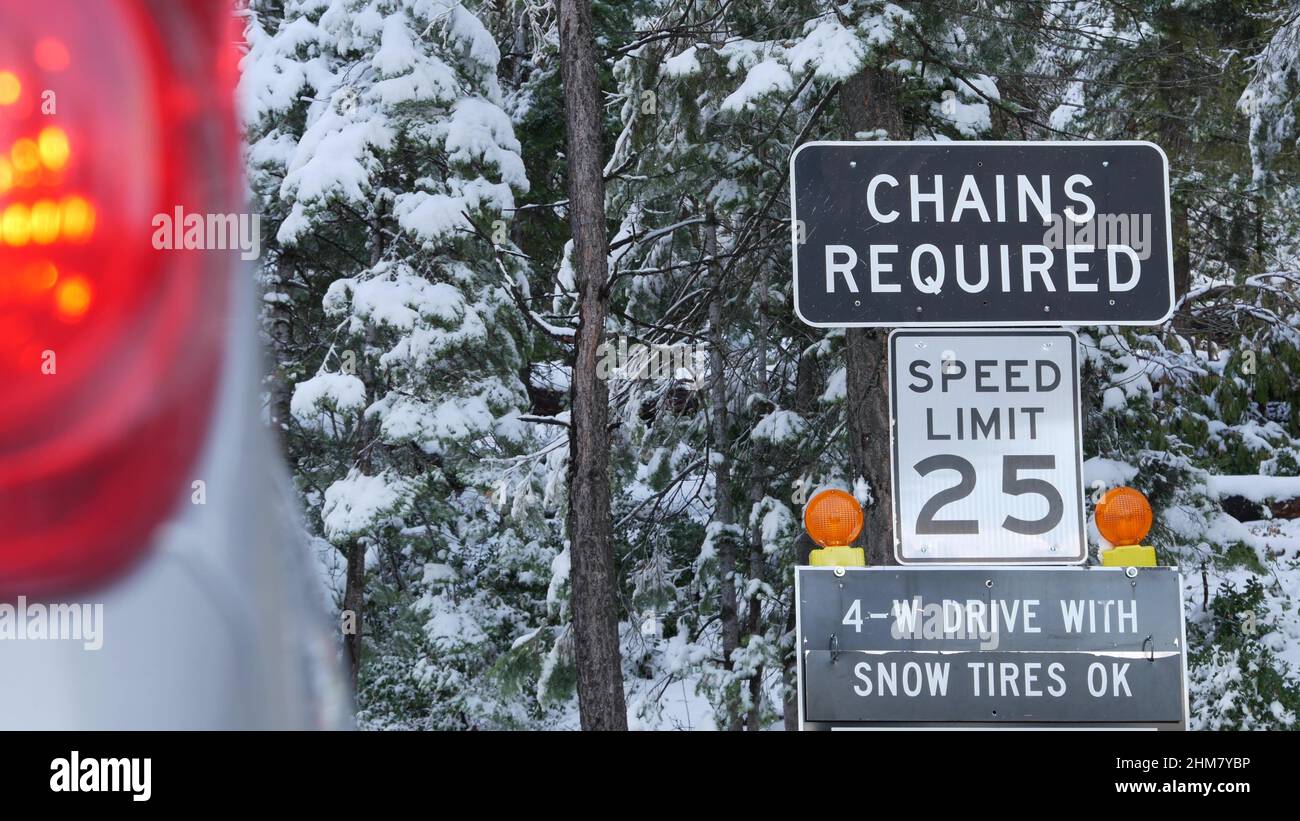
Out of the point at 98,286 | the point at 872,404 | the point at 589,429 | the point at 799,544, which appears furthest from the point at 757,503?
the point at 98,286

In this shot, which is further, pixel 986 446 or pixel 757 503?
pixel 757 503

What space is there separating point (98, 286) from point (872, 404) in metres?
8.54

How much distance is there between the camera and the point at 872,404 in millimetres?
10211

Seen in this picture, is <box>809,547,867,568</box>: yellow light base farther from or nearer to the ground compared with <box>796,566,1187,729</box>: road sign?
farther from the ground

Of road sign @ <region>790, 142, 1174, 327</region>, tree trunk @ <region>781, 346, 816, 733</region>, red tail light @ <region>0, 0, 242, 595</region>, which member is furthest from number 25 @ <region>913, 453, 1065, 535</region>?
tree trunk @ <region>781, 346, 816, 733</region>

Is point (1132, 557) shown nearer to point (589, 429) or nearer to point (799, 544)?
point (589, 429)

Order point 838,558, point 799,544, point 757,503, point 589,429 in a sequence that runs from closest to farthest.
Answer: point 838,558
point 589,429
point 799,544
point 757,503

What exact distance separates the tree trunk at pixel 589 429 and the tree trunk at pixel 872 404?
1817mm

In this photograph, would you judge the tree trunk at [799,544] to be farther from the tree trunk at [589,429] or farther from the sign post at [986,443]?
the sign post at [986,443]

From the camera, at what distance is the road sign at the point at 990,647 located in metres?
3.46

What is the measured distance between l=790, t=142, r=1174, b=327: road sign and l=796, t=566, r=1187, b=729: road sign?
0.69m

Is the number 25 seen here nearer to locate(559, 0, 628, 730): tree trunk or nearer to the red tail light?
the red tail light

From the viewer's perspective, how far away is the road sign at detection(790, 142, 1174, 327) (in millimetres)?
3697

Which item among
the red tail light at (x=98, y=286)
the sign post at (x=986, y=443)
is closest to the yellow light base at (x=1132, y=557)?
the sign post at (x=986, y=443)
